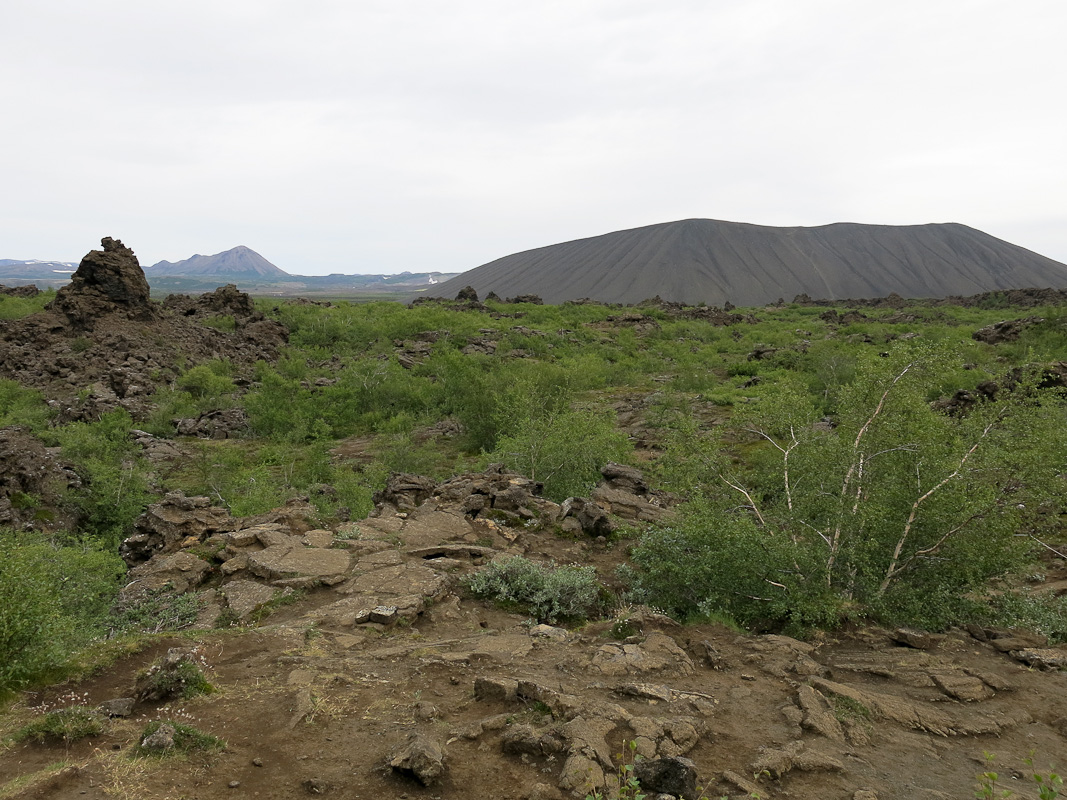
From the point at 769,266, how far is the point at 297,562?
112 meters

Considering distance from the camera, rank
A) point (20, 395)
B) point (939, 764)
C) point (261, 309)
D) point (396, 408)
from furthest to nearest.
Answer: point (261, 309), point (396, 408), point (20, 395), point (939, 764)

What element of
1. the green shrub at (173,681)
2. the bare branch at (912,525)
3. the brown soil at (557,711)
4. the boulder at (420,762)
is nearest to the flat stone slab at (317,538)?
the brown soil at (557,711)

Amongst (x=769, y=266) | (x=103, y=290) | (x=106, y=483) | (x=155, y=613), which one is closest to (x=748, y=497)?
(x=155, y=613)

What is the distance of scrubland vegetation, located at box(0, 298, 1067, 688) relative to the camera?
6930mm

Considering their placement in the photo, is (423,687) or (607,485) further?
(607,485)

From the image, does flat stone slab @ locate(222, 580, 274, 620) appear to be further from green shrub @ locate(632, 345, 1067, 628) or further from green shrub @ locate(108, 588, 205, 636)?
green shrub @ locate(632, 345, 1067, 628)

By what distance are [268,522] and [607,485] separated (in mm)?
7335

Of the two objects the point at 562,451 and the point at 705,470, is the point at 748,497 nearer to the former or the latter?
the point at 705,470

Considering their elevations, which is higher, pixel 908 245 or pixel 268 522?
pixel 908 245

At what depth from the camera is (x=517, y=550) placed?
988cm

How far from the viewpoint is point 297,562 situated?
8430 millimetres

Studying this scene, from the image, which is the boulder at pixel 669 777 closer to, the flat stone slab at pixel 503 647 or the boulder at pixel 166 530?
the flat stone slab at pixel 503 647

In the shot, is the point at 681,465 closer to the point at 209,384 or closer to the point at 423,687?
the point at 423,687

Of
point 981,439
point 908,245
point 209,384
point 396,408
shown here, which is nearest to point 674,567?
point 981,439
